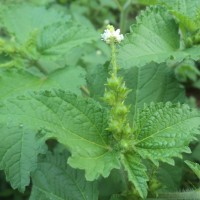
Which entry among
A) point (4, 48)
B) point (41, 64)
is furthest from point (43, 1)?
point (4, 48)

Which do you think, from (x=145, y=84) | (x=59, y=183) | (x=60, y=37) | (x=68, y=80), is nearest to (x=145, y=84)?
(x=145, y=84)

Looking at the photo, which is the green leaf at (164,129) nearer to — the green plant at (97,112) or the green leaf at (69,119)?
the green plant at (97,112)

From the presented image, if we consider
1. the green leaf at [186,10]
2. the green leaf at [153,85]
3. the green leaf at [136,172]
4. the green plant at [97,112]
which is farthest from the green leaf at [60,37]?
the green leaf at [136,172]

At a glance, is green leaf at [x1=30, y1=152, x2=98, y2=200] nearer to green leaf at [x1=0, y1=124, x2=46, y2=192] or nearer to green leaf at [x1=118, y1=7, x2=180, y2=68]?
green leaf at [x1=0, y1=124, x2=46, y2=192]

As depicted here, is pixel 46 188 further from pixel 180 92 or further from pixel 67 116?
pixel 180 92

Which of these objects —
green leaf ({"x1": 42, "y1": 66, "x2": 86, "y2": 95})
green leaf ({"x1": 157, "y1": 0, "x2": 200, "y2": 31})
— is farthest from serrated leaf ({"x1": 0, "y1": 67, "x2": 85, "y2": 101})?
green leaf ({"x1": 157, "y1": 0, "x2": 200, "y2": 31})

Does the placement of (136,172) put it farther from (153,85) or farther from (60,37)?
(60,37)
